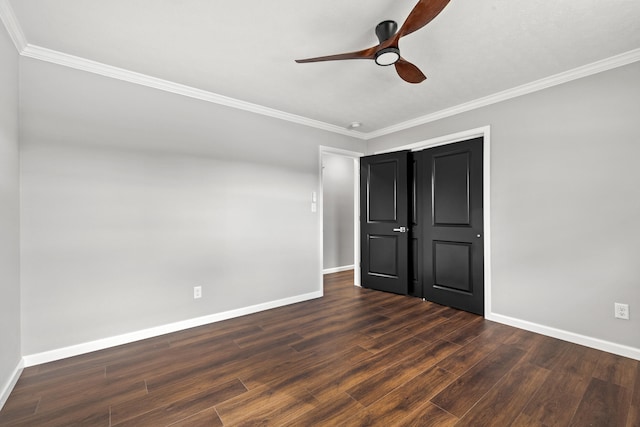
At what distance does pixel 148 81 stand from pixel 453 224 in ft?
12.2

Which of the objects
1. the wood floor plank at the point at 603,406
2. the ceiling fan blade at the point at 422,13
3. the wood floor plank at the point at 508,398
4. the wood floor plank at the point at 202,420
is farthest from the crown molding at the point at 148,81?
the wood floor plank at the point at 603,406

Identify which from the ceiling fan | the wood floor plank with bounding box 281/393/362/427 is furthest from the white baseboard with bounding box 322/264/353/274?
the ceiling fan

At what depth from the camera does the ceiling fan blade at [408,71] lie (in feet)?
6.81

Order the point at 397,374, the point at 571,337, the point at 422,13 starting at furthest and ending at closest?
the point at 571,337, the point at 397,374, the point at 422,13

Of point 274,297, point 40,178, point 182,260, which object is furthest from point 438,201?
point 40,178

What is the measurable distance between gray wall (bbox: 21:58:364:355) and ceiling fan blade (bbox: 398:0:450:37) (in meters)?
2.23

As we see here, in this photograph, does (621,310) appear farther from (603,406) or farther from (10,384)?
(10,384)

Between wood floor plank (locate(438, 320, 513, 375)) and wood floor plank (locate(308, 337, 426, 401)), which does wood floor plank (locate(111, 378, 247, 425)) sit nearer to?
wood floor plank (locate(308, 337, 426, 401))

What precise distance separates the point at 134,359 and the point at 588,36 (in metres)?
4.39

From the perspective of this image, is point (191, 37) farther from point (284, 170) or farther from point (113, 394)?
point (113, 394)

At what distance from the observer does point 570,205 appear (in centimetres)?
264

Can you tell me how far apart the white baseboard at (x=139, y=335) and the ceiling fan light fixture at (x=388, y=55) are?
291cm

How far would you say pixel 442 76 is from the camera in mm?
2742

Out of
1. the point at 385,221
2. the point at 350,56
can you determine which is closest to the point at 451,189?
the point at 385,221
